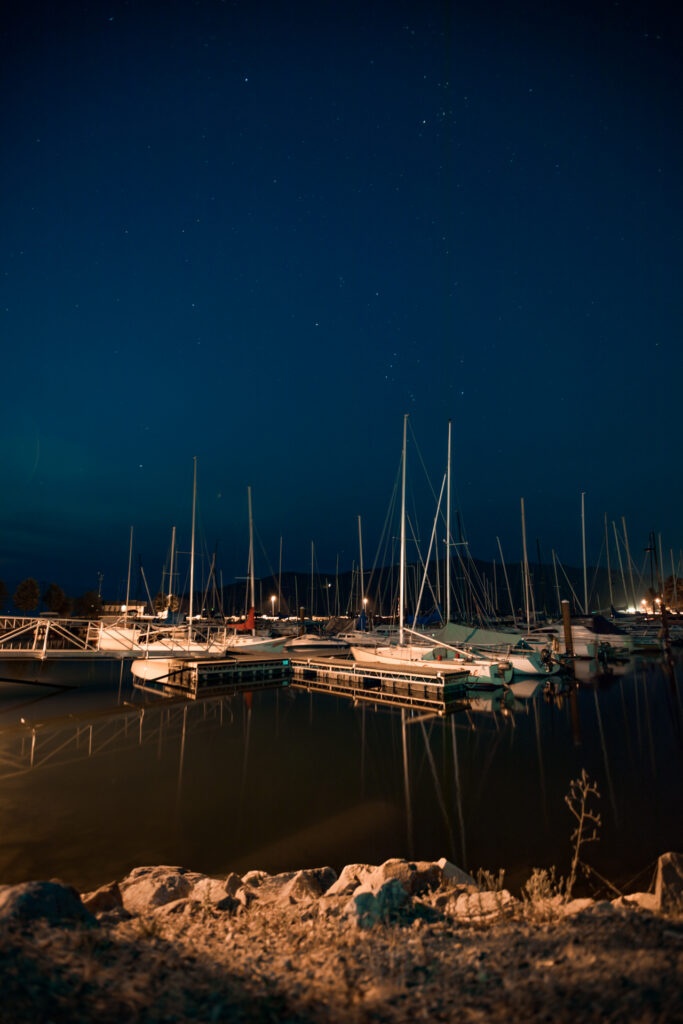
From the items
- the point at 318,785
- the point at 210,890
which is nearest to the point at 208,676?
the point at 318,785

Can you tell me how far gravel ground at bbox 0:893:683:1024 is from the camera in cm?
386

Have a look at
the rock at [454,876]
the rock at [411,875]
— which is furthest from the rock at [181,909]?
the rock at [454,876]

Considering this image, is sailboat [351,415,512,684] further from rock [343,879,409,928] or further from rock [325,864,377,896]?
rock [343,879,409,928]

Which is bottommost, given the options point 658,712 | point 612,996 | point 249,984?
point 658,712

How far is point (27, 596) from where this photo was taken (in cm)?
8144

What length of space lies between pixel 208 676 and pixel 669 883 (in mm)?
28392

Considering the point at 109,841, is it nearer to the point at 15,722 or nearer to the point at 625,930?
the point at 625,930

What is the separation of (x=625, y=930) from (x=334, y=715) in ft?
68.5

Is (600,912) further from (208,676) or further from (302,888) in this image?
(208,676)

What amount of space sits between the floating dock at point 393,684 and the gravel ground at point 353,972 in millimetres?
20263

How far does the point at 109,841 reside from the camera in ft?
36.4

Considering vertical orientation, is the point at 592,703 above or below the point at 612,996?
below

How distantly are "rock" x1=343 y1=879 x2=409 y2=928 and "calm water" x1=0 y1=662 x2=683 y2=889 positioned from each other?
3.96m

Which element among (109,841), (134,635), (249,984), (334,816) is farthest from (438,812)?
(134,635)
